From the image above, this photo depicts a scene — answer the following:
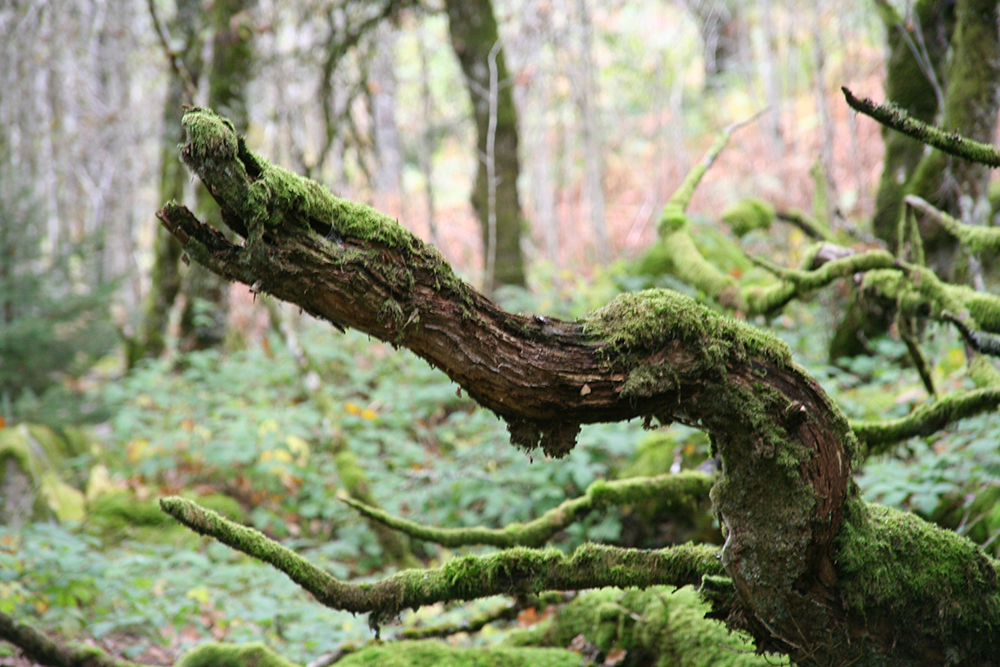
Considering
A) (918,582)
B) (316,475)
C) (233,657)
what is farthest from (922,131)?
(316,475)

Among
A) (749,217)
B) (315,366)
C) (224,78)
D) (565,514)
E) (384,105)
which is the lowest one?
(565,514)

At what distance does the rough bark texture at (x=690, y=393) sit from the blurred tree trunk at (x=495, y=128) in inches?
264

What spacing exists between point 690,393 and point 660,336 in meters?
0.18

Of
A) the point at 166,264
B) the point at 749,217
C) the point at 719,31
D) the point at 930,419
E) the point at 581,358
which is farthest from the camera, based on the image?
the point at 719,31

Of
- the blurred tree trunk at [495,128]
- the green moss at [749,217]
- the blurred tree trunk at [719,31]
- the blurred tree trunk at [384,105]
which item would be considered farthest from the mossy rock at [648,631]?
the blurred tree trunk at [719,31]

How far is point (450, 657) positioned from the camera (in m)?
2.88

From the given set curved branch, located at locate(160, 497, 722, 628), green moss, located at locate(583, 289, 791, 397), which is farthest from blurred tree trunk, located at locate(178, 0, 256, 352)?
green moss, located at locate(583, 289, 791, 397)

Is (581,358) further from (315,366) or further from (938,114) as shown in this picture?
(938,114)

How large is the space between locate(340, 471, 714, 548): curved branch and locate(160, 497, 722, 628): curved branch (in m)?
0.63

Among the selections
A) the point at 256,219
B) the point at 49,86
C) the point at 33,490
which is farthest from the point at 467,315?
the point at 49,86

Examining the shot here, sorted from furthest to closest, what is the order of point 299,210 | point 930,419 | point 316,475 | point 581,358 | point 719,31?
1. point 719,31
2. point 316,475
3. point 930,419
4. point 581,358
5. point 299,210

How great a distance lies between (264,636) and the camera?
402cm

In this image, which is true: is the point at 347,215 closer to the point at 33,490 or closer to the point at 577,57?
the point at 33,490

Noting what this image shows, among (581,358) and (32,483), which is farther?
(32,483)
